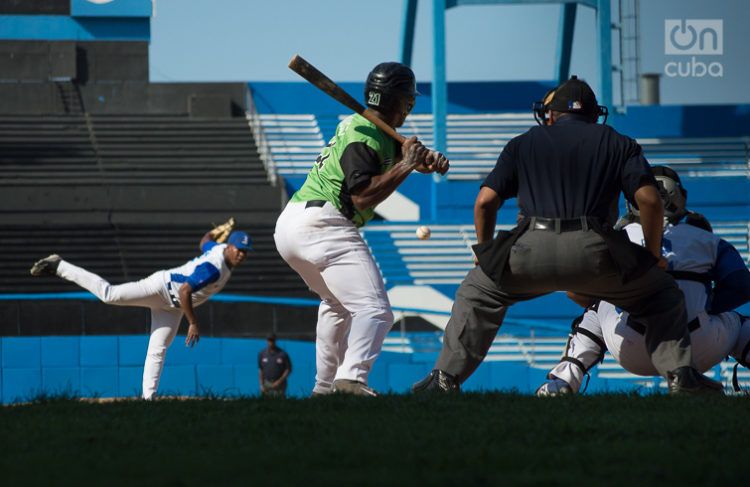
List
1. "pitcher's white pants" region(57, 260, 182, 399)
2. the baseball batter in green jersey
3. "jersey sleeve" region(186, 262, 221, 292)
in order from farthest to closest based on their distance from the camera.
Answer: "jersey sleeve" region(186, 262, 221, 292) → "pitcher's white pants" region(57, 260, 182, 399) → the baseball batter in green jersey

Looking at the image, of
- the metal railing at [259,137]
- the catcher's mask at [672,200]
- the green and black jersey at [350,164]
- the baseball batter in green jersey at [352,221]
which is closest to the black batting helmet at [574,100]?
the catcher's mask at [672,200]

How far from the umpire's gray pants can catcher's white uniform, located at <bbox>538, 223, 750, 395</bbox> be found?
314 millimetres

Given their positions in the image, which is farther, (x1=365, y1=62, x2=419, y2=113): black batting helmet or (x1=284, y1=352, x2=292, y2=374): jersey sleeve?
(x1=284, y1=352, x2=292, y2=374): jersey sleeve

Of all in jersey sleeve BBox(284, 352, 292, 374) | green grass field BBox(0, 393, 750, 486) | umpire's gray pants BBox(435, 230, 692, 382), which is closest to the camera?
green grass field BBox(0, 393, 750, 486)

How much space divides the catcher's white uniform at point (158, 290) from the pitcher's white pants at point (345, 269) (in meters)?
4.08

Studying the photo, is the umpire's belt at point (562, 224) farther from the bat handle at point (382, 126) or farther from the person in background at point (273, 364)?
the person in background at point (273, 364)

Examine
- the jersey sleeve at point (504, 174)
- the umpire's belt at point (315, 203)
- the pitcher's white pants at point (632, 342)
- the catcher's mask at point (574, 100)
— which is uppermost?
the catcher's mask at point (574, 100)

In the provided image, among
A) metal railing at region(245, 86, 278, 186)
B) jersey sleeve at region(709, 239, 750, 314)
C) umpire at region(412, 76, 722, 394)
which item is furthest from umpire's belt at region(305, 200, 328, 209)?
metal railing at region(245, 86, 278, 186)

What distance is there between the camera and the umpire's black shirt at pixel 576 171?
19.1 ft

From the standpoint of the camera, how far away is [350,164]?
6.28 m

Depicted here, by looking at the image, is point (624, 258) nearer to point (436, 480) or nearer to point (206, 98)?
point (436, 480)

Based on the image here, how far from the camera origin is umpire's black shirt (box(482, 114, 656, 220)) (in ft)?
19.1

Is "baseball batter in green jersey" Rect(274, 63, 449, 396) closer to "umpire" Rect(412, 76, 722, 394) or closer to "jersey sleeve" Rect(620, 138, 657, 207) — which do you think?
"umpire" Rect(412, 76, 722, 394)

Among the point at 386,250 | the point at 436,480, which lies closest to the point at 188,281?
the point at 436,480
